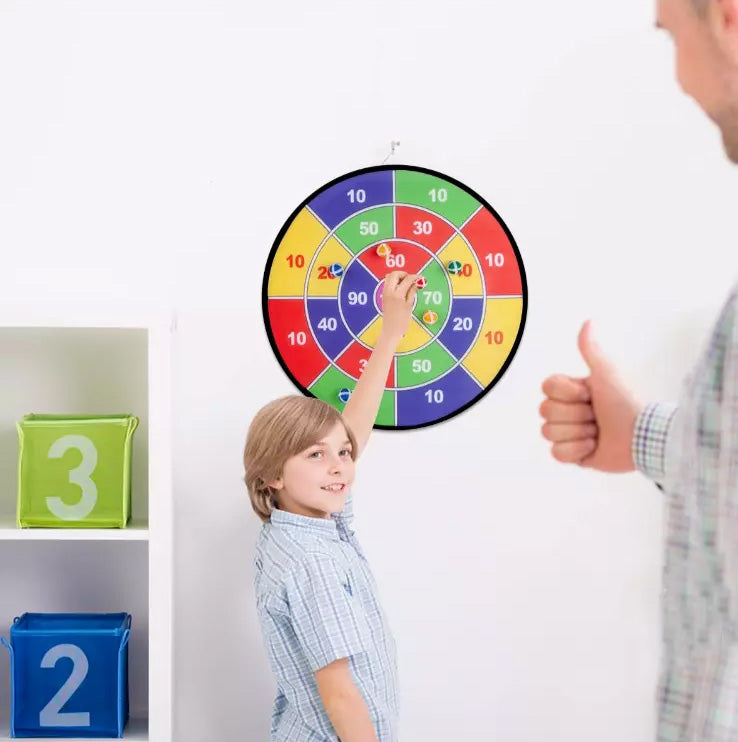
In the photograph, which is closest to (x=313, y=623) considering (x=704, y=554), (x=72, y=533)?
(x=72, y=533)

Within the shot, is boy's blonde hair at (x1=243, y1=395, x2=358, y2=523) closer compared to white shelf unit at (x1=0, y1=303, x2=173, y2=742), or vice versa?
boy's blonde hair at (x1=243, y1=395, x2=358, y2=523)

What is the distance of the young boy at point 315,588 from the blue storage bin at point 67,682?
0.93 ft

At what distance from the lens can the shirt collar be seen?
5.06 feet

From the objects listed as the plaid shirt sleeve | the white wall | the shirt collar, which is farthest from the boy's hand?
the plaid shirt sleeve

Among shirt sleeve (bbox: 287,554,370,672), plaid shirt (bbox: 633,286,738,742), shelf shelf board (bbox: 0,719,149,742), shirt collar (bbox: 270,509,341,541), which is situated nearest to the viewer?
plaid shirt (bbox: 633,286,738,742)

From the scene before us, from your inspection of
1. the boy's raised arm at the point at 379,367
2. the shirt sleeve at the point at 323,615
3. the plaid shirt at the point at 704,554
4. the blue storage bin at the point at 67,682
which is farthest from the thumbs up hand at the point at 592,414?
the blue storage bin at the point at 67,682

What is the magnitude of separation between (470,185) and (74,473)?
89cm

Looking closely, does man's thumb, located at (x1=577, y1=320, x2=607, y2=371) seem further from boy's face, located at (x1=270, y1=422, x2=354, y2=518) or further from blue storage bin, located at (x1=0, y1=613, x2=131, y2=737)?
blue storage bin, located at (x1=0, y1=613, x2=131, y2=737)

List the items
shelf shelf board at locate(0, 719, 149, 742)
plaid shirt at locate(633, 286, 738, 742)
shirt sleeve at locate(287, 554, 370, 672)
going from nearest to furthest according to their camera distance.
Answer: plaid shirt at locate(633, 286, 738, 742) → shirt sleeve at locate(287, 554, 370, 672) → shelf shelf board at locate(0, 719, 149, 742)

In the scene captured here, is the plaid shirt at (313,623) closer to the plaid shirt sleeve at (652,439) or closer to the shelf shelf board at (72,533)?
the shelf shelf board at (72,533)

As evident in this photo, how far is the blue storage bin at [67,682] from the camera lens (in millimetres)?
1650

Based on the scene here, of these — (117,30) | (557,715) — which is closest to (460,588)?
(557,715)

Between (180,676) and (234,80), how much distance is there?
1.12 m

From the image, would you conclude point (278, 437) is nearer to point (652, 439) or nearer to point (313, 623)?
point (313, 623)
